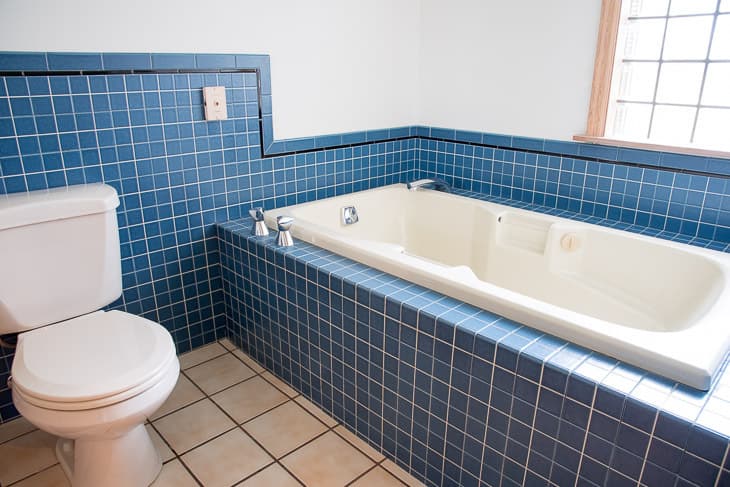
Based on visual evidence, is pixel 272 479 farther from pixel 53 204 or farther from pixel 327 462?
pixel 53 204

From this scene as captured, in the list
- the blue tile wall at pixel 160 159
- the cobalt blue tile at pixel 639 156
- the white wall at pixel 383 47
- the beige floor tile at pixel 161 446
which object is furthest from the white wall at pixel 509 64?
the beige floor tile at pixel 161 446

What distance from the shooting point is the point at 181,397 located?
2029 mm

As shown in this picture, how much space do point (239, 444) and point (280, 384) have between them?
14.0 inches

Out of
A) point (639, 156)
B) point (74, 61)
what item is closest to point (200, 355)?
point (74, 61)

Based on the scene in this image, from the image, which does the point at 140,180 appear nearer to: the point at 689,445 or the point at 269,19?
the point at 269,19

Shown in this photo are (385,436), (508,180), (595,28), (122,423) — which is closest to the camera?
(122,423)

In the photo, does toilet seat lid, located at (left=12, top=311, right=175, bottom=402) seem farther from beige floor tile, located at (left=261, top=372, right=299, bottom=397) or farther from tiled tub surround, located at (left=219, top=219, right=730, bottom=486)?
beige floor tile, located at (left=261, top=372, right=299, bottom=397)

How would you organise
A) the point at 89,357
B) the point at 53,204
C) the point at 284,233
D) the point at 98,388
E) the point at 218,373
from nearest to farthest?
the point at 98,388 → the point at 89,357 → the point at 53,204 → the point at 284,233 → the point at 218,373

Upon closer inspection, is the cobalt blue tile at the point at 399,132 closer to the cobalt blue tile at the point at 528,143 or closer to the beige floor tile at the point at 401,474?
the cobalt blue tile at the point at 528,143

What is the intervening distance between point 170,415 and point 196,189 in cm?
87

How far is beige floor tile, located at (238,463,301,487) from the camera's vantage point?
1.61m

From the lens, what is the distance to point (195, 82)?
6.67 feet

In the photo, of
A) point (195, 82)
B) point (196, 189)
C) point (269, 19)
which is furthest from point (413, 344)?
point (269, 19)

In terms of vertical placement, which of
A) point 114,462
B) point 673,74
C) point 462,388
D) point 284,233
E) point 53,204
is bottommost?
point 114,462
